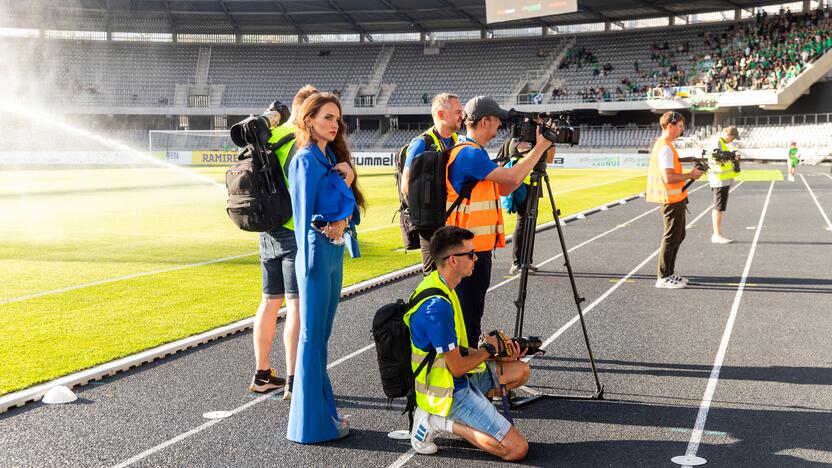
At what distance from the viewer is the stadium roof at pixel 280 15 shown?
199 feet

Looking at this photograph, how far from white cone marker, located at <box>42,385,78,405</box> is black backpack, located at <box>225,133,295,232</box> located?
1.83 m

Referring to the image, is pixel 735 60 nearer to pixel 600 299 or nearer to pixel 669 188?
pixel 669 188

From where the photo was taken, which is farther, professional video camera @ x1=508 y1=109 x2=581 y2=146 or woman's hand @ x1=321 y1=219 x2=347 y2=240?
professional video camera @ x1=508 y1=109 x2=581 y2=146

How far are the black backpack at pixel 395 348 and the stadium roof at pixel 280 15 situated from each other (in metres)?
56.2

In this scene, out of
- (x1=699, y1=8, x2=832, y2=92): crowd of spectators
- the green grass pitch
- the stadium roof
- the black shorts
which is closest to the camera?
the green grass pitch

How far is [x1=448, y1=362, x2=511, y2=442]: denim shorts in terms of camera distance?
483 centimetres

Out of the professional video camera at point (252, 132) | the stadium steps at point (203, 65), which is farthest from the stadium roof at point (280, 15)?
the professional video camera at point (252, 132)

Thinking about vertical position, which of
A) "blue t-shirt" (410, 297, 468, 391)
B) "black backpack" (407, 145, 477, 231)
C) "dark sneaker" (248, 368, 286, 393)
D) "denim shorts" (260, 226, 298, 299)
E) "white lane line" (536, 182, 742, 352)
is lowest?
"white lane line" (536, 182, 742, 352)

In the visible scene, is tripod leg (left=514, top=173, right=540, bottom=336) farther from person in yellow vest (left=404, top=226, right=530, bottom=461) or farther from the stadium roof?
the stadium roof

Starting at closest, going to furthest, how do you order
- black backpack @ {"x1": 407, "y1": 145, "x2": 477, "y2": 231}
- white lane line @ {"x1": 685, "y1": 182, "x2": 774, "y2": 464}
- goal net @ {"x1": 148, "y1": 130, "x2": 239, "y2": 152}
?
1. white lane line @ {"x1": 685, "y1": 182, "x2": 774, "y2": 464}
2. black backpack @ {"x1": 407, "y1": 145, "x2": 477, "y2": 231}
3. goal net @ {"x1": 148, "y1": 130, "x2": 239, "y2": 152}

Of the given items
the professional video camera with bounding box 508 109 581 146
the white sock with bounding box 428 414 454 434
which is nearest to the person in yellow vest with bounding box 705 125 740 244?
the professional video camera with bounding box 508 109 581 146

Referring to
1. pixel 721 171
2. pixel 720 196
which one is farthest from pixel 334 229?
pixel 720 196

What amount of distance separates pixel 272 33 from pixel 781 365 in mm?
68684

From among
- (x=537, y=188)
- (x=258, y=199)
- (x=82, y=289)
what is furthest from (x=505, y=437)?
(x=82, y=289)
